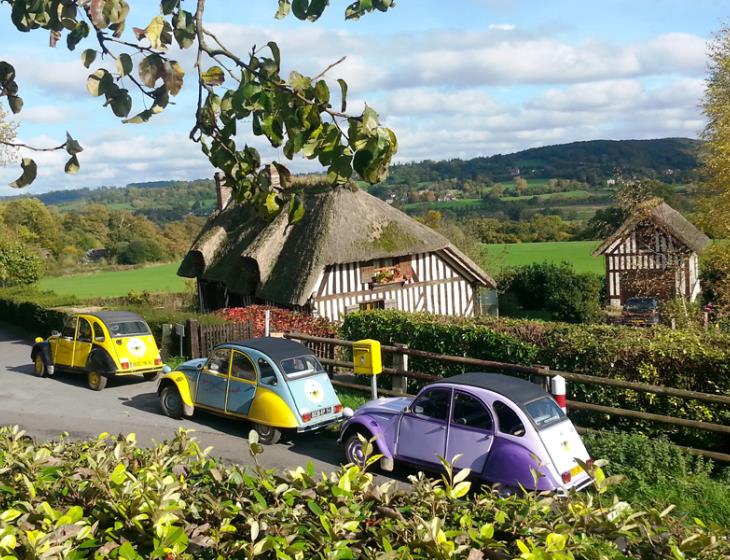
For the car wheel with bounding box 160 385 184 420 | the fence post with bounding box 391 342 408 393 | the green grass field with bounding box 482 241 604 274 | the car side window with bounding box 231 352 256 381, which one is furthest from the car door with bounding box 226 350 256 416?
the green grass field with bounding box 482 241 604 274

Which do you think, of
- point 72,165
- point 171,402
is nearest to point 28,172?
point 72,165

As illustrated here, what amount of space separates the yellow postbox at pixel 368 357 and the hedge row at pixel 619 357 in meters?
1.88

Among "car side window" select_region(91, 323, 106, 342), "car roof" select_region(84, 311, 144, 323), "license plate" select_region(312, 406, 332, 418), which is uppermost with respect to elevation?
"car roof" select_region(84, 311, 144, 323)

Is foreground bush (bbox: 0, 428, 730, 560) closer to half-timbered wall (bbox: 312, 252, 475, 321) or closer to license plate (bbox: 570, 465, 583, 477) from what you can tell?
license plate (bbox: 570, 465, 583, 477)

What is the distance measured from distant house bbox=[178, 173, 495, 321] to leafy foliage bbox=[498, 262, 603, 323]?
1035 centimetres

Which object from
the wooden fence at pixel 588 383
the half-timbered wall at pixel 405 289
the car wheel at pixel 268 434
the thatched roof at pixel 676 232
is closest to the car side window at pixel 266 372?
the car wheel at pixel 268 434

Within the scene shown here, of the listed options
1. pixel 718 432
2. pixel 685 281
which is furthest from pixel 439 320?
pixel 685 281

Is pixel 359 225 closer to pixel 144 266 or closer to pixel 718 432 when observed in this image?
pixel 718 432

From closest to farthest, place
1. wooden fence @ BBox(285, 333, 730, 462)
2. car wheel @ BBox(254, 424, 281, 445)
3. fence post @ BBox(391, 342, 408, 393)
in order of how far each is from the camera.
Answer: wooden fence @ BBox(285, 333, 730, 462)
car wheel @ BBox(254, 424, 281, 445)
fence post @ BBox(391, 342, 408, 393)

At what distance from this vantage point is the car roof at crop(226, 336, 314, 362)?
1176 cm

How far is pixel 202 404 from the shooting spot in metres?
12.6

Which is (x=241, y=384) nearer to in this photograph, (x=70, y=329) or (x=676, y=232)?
(x=70, y=329)

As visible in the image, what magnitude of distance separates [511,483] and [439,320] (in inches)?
254

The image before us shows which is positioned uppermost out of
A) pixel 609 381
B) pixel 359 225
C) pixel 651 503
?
pixel 359 225
